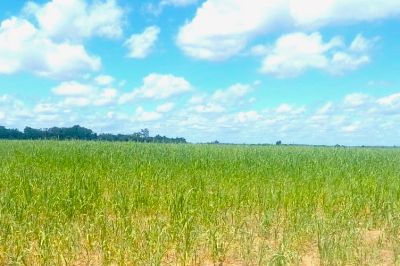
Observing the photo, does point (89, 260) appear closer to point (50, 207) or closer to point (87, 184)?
point (50, 207)

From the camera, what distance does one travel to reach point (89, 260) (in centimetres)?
439

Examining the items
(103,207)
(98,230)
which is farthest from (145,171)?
(98,230)

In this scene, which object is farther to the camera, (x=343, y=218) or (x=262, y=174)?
(x=262, y=174)

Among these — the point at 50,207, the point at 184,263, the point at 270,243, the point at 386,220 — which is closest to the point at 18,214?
the point at 50,207

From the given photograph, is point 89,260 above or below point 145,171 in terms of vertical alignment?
below

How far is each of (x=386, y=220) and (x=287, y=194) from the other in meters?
1.62

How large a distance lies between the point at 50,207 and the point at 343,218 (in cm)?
394

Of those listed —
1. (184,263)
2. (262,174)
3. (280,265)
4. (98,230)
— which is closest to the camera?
(280,265)

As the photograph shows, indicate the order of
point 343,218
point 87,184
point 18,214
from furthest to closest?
point 87,184, point 343,218, point 18,214

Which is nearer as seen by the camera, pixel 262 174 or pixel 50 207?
pixel 50 207

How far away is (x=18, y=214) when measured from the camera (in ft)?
17.8

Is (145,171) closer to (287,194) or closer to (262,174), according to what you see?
(262,174)

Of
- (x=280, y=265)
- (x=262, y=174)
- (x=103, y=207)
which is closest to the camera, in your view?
(x=280, y=265)

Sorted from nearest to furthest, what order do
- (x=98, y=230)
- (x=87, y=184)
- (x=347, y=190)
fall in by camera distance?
(x=98, y=230)
(x=87, y=184)
(x=347, y=190)
